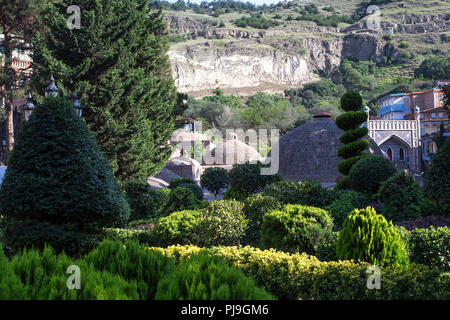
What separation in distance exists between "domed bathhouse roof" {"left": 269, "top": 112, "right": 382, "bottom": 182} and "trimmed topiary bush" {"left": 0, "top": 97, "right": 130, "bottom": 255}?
1862 cm

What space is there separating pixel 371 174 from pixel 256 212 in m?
5.59

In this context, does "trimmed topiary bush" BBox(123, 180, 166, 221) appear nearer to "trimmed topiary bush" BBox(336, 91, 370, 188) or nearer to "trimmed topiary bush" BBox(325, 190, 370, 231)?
"trimmed topiary bush" BBox(325, 190, 370, 231)

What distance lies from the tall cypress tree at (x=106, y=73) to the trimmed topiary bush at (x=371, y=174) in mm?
8898

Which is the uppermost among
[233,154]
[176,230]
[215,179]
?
[233,154]

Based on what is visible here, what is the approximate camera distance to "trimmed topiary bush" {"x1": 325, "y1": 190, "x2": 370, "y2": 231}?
35.9 ft

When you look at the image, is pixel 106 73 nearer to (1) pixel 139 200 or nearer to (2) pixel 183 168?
(1) pixel 139 200

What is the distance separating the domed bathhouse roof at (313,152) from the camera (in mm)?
24250

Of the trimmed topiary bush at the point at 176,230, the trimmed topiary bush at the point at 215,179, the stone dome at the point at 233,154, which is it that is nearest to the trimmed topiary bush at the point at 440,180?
the trimmed topiary bush at the point at 176,230

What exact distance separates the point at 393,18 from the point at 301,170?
107788 mm

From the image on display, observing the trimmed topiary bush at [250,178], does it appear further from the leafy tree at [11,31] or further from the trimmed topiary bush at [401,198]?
the leafy tree at [11,31]

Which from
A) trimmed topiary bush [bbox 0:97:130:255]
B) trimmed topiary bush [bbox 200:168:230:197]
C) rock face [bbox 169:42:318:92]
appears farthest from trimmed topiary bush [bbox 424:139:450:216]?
rock face [bbox 169:42:318:92]

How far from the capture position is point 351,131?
18.2 metres

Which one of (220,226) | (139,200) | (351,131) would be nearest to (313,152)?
(351,131)
